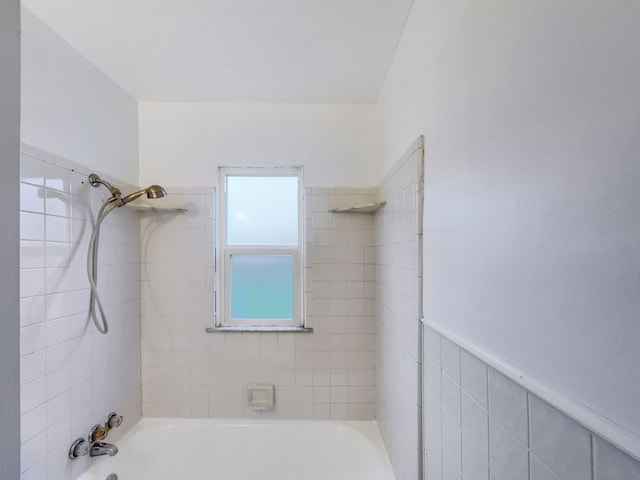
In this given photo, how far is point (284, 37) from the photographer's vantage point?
1397mm

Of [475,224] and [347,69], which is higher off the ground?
[347,69]

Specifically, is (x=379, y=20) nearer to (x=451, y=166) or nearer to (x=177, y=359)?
(x=451, y=166)

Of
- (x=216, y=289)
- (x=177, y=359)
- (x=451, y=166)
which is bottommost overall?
(x=177, y=359)

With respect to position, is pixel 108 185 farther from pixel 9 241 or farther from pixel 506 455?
pixel 506 455

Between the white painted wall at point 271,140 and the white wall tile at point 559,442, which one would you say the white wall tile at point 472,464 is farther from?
the white painted wall at point 271,140

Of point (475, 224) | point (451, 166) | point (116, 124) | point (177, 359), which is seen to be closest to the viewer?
point (475, 224)

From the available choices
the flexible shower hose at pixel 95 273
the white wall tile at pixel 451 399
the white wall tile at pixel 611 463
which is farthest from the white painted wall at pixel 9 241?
the flexible shower hose at pixel 95 273

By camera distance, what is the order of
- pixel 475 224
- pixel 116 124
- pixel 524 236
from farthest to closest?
1. pixel 116 124
2. pixel 475 224
3. pixel 524 236

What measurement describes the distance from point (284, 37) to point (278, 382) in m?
1.90

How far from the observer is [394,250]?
1479 mm

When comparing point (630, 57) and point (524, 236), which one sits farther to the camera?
point (524, 236)

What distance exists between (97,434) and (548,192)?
6.64ft

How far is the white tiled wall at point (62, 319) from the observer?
119 centimetres

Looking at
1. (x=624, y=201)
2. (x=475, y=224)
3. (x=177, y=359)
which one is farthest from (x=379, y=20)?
(x=177, y=359)
